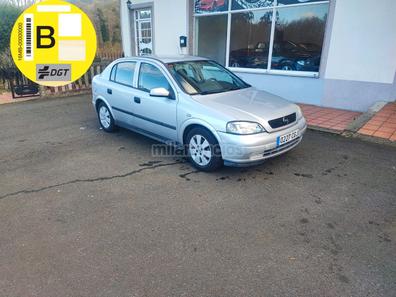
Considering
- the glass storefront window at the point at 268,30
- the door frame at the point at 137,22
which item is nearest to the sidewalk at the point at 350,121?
the glass storefront window at the point at 268,30

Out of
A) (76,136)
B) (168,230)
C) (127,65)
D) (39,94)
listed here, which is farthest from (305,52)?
(39,94)

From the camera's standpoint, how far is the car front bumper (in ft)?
12.1

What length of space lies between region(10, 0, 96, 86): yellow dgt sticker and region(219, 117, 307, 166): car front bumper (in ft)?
27.6

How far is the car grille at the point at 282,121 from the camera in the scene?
3871 mm

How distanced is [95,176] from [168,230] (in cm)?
169

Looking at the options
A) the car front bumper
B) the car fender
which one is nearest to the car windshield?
the car fender

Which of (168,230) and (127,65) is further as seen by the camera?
(127,65)

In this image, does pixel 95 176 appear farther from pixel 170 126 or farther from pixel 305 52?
pixel 305 52

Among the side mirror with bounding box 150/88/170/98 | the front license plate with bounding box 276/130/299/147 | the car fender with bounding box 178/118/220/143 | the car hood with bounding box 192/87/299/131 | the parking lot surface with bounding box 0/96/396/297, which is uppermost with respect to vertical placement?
the side mirror with bounding box 150/88/170/98

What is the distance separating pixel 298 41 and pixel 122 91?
519 centimetres

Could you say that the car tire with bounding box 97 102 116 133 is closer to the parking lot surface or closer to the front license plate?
the parking lot surface

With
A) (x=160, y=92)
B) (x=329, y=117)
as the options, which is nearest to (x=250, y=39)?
(x=329, y=117)

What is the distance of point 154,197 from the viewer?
355 cm

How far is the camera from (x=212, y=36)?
1096 centimetres
